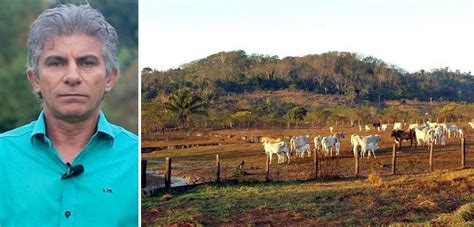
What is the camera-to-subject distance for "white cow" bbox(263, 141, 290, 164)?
5102 mm

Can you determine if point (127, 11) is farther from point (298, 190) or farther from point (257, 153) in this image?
point (298, 190)

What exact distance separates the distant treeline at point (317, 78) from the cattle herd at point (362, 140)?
26cm

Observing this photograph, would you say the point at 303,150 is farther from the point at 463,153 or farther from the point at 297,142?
the point at 463,153

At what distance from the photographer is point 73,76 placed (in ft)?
13.3

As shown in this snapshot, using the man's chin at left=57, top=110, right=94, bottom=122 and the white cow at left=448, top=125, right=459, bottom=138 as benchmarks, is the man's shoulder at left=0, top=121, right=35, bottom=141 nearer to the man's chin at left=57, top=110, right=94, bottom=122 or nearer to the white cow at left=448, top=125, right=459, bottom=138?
the man's chin at left=57, top=110, right=94, bottom=122

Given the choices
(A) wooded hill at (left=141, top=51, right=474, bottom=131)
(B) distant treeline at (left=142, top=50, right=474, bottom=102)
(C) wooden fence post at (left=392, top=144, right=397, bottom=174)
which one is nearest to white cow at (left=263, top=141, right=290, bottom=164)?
(A) wooded hill at (left=141, top=51, right=474, bottom=131)

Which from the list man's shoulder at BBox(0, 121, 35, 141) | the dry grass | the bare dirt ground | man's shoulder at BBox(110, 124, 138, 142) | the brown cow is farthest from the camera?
the brown cow

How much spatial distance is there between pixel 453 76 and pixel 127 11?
110 inches

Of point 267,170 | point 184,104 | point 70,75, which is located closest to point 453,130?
point 267,170

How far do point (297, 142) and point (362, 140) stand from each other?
57 centimetres

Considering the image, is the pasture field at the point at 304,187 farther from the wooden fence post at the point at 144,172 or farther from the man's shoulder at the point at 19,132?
the man's shoulder at the point at 19,132

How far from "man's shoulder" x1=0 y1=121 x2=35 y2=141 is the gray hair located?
37 cm

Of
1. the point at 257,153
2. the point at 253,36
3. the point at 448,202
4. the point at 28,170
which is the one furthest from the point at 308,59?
the point at 28,170

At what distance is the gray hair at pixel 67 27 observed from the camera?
406 centimetres
